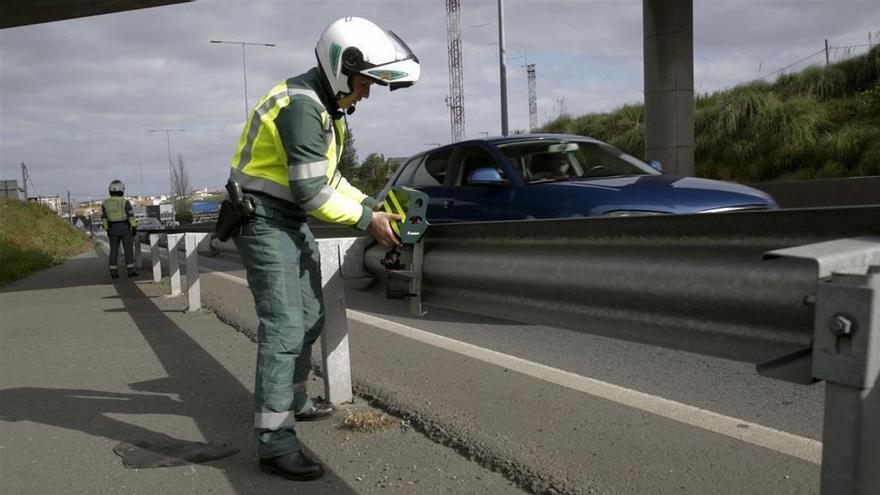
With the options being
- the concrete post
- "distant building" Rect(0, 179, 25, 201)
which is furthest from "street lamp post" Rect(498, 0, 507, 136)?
"distant building" Rect(0, 179, 25, 201)

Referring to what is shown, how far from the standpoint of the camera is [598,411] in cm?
359

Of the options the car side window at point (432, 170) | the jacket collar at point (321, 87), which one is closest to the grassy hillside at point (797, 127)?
the car side window at point (432, 170)

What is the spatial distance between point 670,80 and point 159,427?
48.7 feet

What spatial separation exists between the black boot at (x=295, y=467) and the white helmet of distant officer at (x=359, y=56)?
5.34 feet

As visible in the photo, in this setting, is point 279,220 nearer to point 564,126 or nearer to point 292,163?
point 292,163

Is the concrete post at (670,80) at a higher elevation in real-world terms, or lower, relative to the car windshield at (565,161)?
higher

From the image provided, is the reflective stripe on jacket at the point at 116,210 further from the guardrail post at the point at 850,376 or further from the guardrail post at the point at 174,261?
the guardrail post at the point at 850,376

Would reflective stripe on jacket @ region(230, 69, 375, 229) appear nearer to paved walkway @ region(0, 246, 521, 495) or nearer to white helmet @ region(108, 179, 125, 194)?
paved walkway @ region(0, 246, 521, 495)

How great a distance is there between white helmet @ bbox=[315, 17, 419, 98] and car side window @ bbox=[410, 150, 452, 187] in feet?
14.5

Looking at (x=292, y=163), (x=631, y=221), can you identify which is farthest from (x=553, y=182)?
(x=631, y=221)

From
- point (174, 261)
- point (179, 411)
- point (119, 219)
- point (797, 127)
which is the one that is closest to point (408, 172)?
point (174, 261)

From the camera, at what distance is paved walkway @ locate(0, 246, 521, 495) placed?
2.97 m

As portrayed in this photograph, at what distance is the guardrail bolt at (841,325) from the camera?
1302 mm

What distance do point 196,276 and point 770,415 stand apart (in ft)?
19.6
